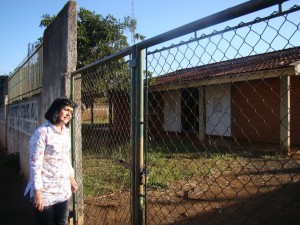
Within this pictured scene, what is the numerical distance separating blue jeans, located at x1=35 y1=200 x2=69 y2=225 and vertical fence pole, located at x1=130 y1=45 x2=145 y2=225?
1008mm

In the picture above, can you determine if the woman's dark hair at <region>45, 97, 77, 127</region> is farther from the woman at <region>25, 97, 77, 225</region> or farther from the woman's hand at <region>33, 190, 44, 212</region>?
the woman's hand at <region>33, 190, 44, 212</region>

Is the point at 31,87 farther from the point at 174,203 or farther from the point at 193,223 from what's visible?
the point at 193,223

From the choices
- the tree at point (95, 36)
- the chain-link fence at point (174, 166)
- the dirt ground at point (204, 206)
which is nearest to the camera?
the chain-link fence at point (174, 166)

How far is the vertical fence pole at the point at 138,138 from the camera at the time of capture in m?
2.18

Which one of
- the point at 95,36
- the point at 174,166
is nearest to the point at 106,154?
the point at 174,166

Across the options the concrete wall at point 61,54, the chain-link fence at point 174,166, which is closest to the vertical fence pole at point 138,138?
the chain-link fence at point 174,166

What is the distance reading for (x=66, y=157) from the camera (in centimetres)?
304

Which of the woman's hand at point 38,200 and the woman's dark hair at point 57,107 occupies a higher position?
the woman's dark hair at point 57,107

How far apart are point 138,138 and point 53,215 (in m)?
1.42

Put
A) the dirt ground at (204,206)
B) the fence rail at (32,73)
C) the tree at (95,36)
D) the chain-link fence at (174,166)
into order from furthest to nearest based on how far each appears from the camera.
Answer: the tree at (95,36) → the fence rail at (32,73) → the dirt ground at (204,206) → the chain-link fence at (174,166)

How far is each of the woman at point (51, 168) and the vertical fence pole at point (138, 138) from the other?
3.12 ft

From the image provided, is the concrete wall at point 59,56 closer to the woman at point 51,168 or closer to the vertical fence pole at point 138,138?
the woman at point 51,168

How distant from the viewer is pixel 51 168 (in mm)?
2846

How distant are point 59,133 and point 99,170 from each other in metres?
3.97
